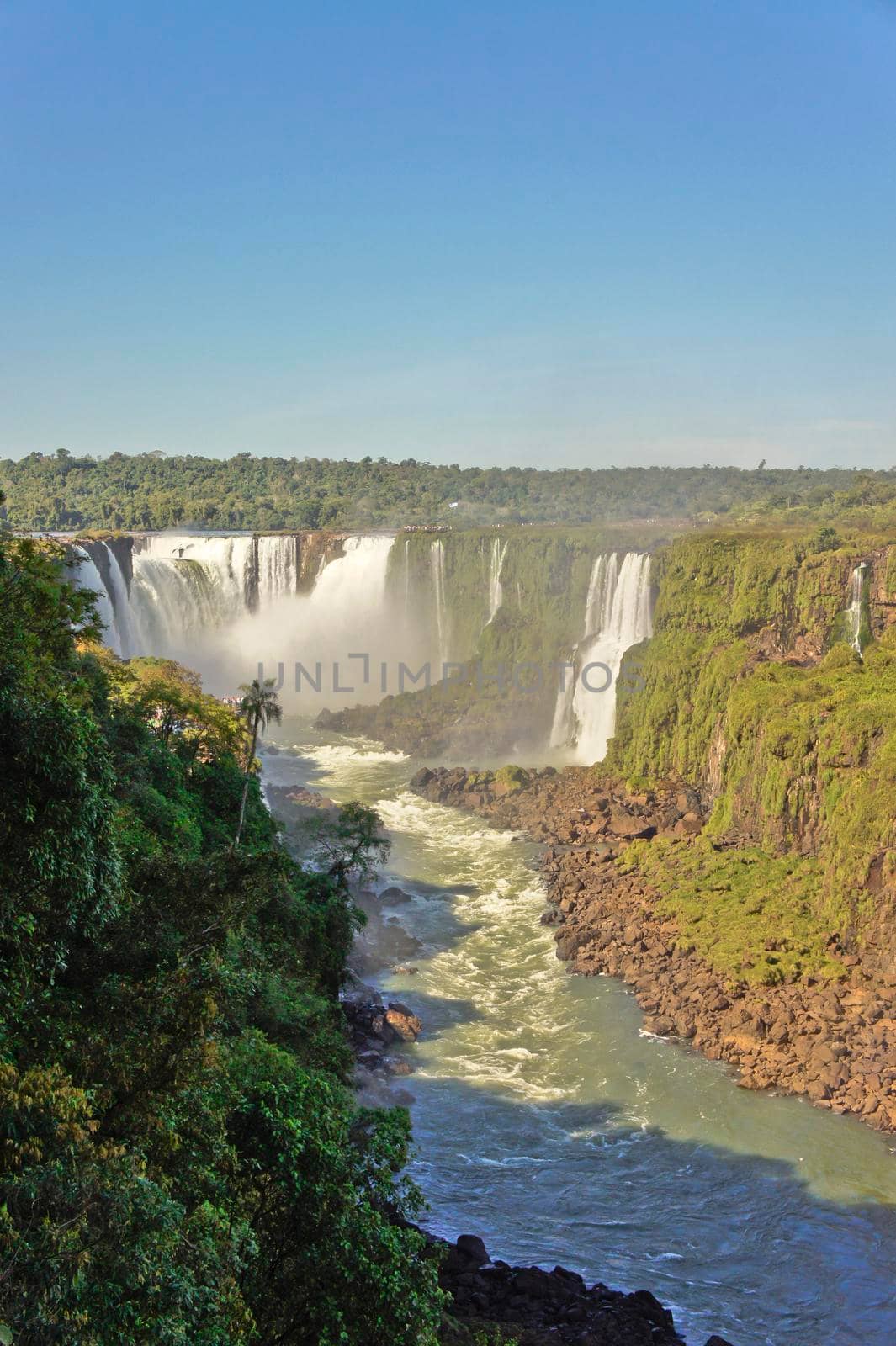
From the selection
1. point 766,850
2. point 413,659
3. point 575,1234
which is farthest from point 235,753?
point 413,659

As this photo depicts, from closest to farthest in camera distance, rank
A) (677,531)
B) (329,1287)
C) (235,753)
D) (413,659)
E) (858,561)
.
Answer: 1. (329,1287)
2. (235,753)
3. (858,561)
4. (677,531)
5. (413,659)

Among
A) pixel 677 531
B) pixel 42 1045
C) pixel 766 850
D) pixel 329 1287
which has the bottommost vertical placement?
pixel 766 850

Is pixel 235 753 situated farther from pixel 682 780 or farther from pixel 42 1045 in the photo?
pixel 42 1045

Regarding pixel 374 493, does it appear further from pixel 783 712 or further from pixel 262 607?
pixel 783 712

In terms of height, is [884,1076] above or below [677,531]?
below

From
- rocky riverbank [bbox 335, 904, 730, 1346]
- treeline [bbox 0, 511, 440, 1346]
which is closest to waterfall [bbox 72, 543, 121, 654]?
rocky riverbank [bbox 335, 904, 730, 1346]

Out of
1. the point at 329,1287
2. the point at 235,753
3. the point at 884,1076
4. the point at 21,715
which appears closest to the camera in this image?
the point at 21,715

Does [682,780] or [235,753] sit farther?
[682,780]
